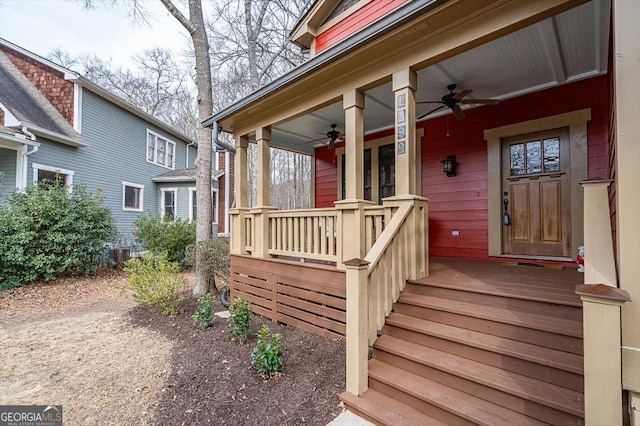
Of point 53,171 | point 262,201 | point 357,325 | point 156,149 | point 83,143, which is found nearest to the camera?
point 357,325

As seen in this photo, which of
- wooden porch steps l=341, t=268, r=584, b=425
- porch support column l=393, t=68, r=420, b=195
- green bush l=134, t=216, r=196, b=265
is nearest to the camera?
wooden porch steps l=341, t=268, r=584, b=425

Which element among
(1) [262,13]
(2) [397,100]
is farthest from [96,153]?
(2) [397,100]

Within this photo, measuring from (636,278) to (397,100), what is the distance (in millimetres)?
2345

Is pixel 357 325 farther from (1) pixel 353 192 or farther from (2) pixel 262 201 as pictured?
(2) pixel 262 201

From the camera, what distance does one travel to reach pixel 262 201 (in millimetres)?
4672

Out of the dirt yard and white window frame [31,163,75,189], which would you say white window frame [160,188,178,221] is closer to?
white window frame [31,163,75,189]

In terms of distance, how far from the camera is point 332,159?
6.80 metres

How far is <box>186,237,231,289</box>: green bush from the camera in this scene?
5858mm

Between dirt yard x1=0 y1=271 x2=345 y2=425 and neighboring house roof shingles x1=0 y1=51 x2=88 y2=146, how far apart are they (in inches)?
233

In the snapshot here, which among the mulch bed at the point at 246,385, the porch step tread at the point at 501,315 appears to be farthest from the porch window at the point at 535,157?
the mulch bed at the point at 246,385

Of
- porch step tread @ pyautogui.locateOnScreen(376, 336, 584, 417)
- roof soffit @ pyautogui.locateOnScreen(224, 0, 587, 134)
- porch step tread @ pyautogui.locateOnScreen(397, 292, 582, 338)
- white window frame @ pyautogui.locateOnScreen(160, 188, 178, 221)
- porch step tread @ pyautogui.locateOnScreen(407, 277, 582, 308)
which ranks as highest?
roof soffit @ pyautogui.locateOnScreen(224, 0, 587, 134)

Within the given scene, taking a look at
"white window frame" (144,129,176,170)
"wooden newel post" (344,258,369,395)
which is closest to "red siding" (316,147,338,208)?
"wooden newel post" (344,258,369,395)

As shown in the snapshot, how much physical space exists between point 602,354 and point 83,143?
1223 cm

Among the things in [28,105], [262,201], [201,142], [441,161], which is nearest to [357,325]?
[262,201]
